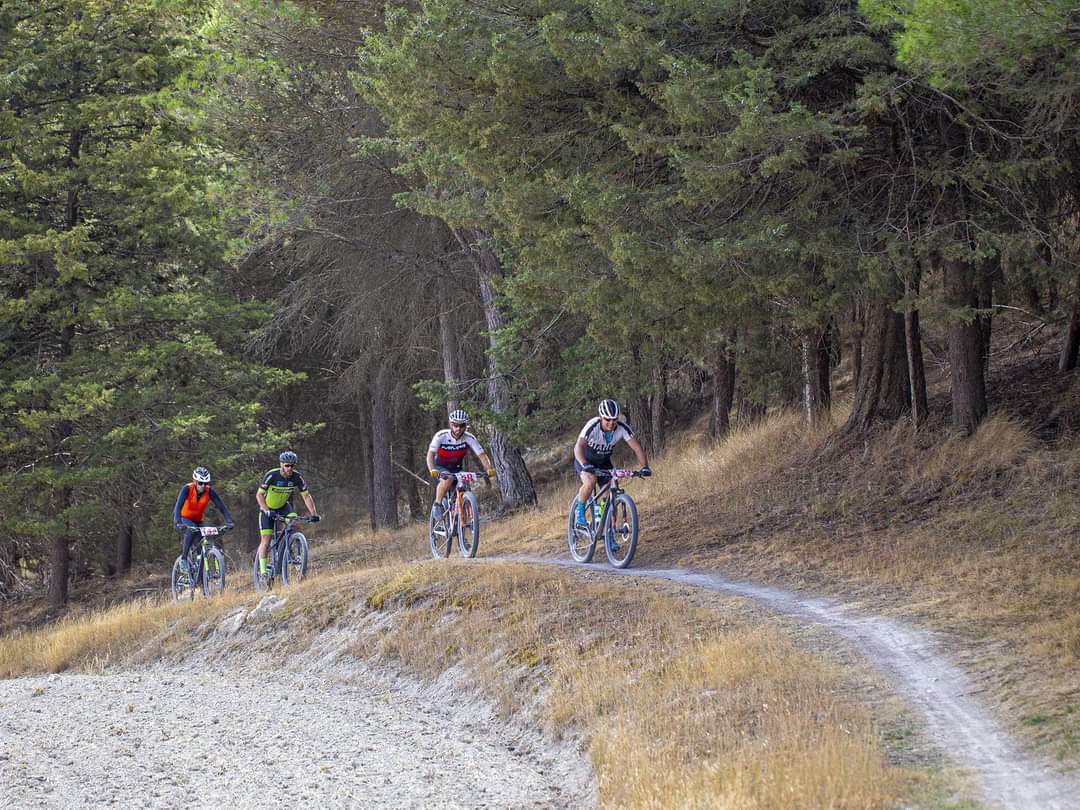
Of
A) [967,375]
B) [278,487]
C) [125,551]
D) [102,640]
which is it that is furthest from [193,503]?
[125,551]

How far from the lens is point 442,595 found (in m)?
13.3

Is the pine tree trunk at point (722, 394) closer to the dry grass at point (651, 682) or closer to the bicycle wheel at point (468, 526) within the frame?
the bicycle wheel at point (468, 526)

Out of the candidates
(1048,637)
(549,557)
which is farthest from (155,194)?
(1048,637)

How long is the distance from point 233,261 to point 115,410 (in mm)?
4496

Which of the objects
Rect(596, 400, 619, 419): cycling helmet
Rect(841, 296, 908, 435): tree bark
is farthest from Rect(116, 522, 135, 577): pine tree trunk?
Rect(841, 296, 908, 435): tree bark

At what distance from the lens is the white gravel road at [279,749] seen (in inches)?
316

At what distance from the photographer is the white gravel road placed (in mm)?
8016

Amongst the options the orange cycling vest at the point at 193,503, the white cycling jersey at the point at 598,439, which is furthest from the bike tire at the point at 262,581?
the white cycling jersey at the point at 598,439

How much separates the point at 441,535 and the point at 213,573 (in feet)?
12.4

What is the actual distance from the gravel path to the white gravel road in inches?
0.6

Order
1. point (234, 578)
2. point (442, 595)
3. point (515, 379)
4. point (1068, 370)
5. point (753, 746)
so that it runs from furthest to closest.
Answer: point (515, 379) < point (234, 578) < point (1068, 370) < point (442, 595) < point (753, 746)

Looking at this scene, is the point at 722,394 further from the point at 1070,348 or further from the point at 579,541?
the point at 579,541

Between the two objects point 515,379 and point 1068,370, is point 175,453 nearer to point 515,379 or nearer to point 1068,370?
point 515,379

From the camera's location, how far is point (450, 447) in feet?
52.0
